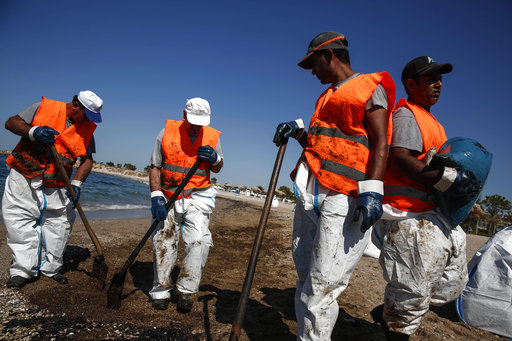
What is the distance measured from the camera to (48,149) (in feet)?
11.5

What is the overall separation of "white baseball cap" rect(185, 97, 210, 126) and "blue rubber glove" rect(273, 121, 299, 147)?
1.32m

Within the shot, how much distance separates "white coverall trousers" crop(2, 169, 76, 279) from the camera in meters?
3.36

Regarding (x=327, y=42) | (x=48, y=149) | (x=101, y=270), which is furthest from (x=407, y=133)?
(x=48, y=149)

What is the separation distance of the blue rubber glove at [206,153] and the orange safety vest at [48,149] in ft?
5.29

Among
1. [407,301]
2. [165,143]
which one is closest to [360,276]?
[407,301]

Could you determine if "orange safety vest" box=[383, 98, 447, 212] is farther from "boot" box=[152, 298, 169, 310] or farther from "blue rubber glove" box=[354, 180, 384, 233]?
"boot" box=[152, 298, 169, 310]

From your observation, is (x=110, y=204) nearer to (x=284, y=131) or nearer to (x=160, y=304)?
(x=160, y=304)

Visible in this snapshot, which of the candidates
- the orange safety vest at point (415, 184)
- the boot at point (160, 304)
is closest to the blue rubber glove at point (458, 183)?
the orange safety vest at point (415, 184)

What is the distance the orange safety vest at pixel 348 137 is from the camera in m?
1.91

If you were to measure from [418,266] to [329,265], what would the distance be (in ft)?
1.93

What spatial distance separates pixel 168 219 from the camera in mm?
3287

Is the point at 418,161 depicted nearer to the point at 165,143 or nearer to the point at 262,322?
the point at 262,322

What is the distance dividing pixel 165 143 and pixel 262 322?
2.18 meters

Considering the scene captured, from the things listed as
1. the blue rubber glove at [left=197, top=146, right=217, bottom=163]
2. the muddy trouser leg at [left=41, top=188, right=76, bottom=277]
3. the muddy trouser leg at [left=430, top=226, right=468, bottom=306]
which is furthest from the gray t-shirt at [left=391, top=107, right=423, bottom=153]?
the muddy trouser leg at [left=41, top=188, right=76, bottom=277]
